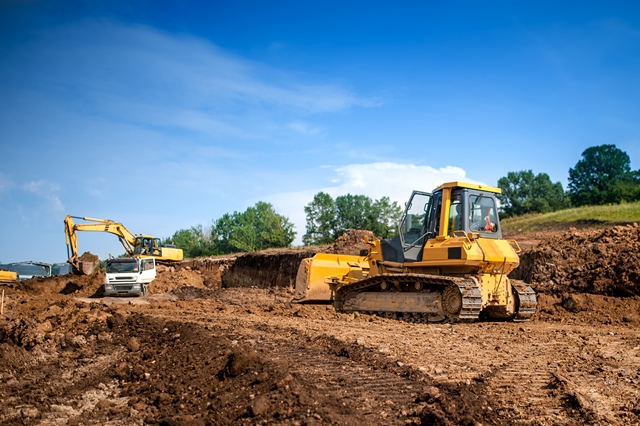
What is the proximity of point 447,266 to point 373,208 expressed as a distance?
49464 millimetres

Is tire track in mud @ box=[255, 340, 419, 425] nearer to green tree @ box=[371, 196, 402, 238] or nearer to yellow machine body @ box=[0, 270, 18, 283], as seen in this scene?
yellow machine body @ box=[0, 270, 18, 283]

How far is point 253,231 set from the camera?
7169cm

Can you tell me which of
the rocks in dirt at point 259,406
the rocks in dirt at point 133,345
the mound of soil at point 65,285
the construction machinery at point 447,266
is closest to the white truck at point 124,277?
the mound of soil at point 65,285

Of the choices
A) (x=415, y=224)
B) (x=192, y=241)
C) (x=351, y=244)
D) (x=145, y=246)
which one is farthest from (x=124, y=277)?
(x=192, y=241)

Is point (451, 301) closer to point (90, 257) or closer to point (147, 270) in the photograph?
point (147, 270)

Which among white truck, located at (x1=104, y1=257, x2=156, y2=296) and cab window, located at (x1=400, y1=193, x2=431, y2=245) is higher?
cab window, located at (x1=400, y1=193, x2=431, y2=245)

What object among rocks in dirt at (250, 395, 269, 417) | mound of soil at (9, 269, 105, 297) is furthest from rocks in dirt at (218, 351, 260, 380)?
mound of soil at (9, 269, 105, 297)

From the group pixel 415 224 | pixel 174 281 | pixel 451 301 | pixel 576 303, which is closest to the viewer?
pixel 451 301

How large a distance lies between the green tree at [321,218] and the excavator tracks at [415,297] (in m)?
47.1

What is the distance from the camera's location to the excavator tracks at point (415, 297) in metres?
11.1

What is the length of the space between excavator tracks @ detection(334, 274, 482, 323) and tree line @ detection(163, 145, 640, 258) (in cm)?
4330

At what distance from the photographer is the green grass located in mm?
30500

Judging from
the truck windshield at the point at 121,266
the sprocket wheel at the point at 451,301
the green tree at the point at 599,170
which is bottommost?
the sprocket wheel at the point at 451,301

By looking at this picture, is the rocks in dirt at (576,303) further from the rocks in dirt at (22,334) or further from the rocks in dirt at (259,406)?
the rocks in dirt at (22,334)
